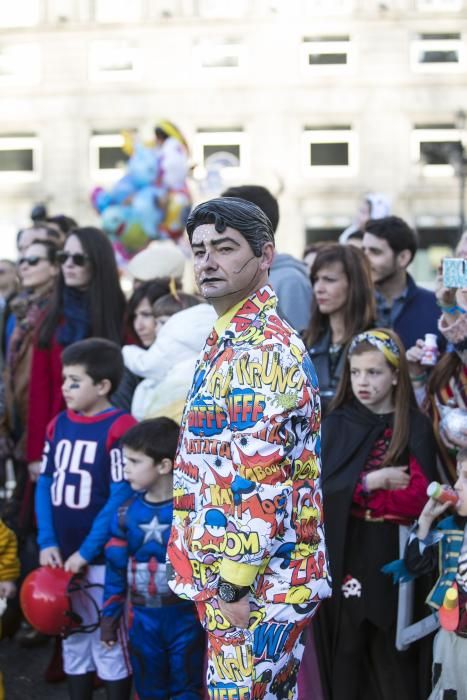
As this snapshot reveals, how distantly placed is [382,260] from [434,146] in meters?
24.8

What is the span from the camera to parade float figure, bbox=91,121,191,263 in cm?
1098

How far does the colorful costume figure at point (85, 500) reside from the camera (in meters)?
4.43

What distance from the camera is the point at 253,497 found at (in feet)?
9.01

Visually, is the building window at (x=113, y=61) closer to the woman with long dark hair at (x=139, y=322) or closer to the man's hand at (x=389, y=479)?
the woman with long dark hair at (x=139, y=322)

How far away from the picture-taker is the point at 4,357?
21.5ft

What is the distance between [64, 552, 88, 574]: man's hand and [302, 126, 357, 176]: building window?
26.2 m

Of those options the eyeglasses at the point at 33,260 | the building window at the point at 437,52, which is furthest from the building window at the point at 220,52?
the eyeglasses at the point at 33,260

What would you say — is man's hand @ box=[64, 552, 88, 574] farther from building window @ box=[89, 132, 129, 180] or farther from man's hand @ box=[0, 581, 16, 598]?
building window @ box=[89, 132, 129, 180]

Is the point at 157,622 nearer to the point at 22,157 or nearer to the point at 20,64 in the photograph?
the point at 22,157

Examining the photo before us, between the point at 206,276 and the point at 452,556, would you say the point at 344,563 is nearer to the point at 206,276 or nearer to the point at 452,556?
the point at 452,556

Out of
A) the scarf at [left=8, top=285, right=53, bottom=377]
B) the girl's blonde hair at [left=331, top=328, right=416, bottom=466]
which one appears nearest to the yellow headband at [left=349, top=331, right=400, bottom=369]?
the girl's blonde hair at [left=331, top=328, right=416, bottom=466]

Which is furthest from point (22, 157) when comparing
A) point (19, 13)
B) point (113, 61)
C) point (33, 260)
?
point (33, 260)

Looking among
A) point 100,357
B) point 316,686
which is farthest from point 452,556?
point 100,357

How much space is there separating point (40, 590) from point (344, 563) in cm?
130
